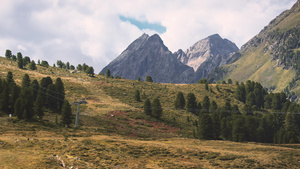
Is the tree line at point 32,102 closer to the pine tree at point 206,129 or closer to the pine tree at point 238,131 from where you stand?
the pine tree at point 206,129

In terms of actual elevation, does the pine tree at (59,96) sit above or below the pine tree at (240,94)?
below

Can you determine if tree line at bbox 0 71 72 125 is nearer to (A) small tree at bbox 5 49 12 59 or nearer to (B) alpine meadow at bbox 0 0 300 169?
(B) alpine meadow at bbox 0 0 300 169

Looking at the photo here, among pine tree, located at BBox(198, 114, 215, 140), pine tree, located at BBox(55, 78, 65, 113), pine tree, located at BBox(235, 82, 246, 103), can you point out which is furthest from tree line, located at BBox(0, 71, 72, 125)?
pine tree, located at BBox(235, 82, 246, 103)

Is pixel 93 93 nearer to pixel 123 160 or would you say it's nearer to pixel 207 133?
pixel 207 133

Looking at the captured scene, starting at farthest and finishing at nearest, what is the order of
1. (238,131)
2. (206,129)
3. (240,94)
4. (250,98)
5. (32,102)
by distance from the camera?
(240,94), (250,98), (238,131), (206,129), (32,102)

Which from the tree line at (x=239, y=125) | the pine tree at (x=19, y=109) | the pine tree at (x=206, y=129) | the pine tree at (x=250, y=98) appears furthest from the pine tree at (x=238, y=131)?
the pine tree at (x=250, y=98)

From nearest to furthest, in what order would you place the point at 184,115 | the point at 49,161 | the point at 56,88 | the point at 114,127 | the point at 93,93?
the point at 49,161
the point at 114,127
the point at 56,88
the point at 184,115
the point at 93,93

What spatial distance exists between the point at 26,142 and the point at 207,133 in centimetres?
6086

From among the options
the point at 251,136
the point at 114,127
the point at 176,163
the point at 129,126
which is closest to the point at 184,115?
the point at 251,136

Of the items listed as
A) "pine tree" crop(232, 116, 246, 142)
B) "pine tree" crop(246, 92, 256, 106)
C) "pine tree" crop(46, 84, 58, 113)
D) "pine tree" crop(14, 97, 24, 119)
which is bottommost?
"pine tree" crop(232, 116, 246, 142)

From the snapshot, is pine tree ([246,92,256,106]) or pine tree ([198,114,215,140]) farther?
pine tree ([246,92,256,106])

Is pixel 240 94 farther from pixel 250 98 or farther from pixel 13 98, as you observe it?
pixel 13 98

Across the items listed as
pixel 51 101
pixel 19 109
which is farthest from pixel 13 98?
pixel 51 101

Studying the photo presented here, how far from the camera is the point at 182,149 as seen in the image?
44406 millimetres
